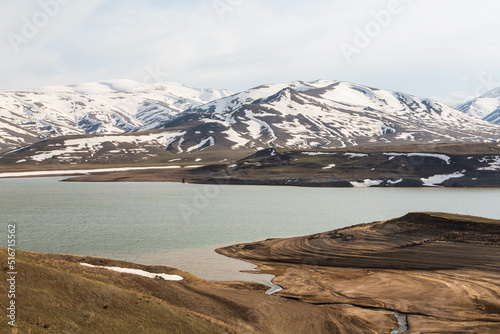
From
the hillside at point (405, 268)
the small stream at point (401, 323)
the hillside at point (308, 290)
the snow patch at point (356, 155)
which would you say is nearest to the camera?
the hillside at point (308, 290)

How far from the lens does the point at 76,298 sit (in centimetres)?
2192

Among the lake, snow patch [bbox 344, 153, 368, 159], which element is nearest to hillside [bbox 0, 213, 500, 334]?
the lake

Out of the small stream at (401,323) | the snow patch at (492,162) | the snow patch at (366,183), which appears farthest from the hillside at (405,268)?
the snow patch at (492,162)

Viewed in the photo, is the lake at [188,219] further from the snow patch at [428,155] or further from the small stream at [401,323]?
the snow patch at [428,155]

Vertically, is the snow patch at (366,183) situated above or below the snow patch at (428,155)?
below

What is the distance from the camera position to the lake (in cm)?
5131

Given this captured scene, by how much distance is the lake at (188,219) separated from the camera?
51312mm

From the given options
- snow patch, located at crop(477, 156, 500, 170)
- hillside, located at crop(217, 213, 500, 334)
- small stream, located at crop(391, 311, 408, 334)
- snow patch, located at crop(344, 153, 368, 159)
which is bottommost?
small stream, located at crop(391, 311, 408, 334)

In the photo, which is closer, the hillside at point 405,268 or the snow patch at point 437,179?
the hillside at point 405,268

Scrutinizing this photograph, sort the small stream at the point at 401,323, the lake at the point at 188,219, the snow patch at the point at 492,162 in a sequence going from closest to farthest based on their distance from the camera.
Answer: the small stream at the point at 401,323 < the lake at the point at 188,219 < the snow patch at the point at 492,162

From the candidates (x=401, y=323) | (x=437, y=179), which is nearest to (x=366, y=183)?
(x=437, y=179)

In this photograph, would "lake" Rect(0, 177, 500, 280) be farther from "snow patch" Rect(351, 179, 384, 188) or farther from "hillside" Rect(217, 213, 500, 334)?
"snow patch" Rect(351, 179, 384, 188)

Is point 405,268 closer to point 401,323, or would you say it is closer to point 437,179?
point 401,323

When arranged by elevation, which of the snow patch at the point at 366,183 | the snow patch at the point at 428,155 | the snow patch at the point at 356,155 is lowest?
the snow patch at the point at 366,183
